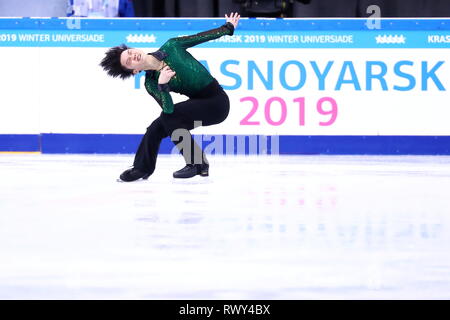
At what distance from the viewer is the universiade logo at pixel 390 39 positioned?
869 cm

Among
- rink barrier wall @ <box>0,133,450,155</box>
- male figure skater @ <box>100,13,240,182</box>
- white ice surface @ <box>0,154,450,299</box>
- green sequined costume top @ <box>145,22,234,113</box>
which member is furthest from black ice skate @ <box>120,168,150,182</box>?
rink barrier wall @ <box>0,133,450,155</box>

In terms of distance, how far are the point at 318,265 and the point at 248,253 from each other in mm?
323

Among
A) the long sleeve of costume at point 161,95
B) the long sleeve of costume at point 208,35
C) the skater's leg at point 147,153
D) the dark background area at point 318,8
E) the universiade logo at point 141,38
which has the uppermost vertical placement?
the dark background area at point 318,8

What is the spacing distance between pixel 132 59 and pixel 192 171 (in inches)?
35.9

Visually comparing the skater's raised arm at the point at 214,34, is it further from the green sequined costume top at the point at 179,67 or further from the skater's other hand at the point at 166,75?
the skater's other hand at the point at 166,75

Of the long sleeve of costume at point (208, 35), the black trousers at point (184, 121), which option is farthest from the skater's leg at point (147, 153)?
the long sleeve of costume at point (208, 35)

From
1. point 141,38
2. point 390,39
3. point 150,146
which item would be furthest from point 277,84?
point 150,146

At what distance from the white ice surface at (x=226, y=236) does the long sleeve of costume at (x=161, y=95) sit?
0.48 metres

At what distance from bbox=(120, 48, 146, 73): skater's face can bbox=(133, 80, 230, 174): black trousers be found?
15.0 inches

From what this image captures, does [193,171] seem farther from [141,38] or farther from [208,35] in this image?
[141,38]

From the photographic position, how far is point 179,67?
612cm

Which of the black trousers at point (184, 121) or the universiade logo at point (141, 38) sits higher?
the universiade logo at point (141, 38)

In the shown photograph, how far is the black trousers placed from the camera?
20.1 ft
